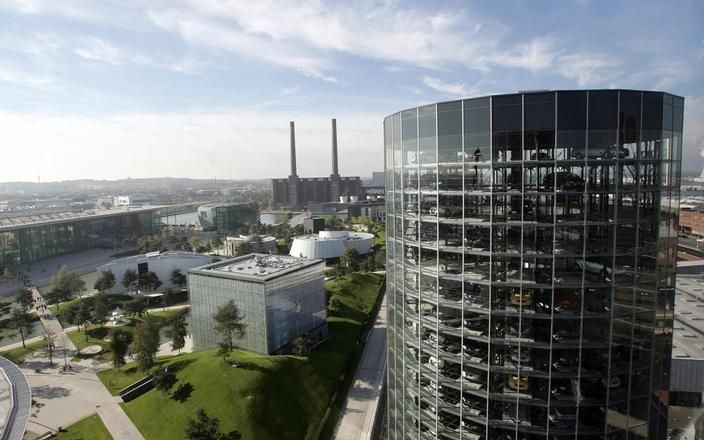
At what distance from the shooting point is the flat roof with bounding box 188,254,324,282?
134 feet

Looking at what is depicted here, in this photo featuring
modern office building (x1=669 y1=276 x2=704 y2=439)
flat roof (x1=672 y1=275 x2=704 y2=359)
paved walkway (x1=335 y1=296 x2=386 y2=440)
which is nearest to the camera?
modern office building (x1=669 y1=276 x2=704 y2=439)

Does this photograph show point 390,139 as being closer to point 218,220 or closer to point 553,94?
point 553,94

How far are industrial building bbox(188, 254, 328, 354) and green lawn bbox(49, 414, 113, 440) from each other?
13115 mm

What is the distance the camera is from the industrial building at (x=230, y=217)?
417ft

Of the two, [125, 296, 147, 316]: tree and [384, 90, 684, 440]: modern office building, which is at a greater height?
[384, 90, 684, 440]: modern office building

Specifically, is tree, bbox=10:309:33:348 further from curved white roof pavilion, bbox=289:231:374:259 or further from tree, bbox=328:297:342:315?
curved white roof pavilion, bbox=289:231:374:259

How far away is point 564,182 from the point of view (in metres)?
12.8

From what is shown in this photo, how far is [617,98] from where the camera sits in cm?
1245

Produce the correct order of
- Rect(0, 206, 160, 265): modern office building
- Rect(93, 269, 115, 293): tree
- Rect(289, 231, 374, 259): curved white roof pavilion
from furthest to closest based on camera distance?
1. Rect(0, 206, 160, 265): modern office building
2. Rect(289, 231, 374, 259): curved white roof pavilion
3. Rect(93, 269, 115, 293): tree

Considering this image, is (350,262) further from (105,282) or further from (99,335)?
(105,282)

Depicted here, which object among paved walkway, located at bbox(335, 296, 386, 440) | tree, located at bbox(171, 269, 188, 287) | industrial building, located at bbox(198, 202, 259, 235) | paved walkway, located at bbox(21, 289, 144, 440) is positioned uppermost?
industrial building, located at bbox(198, 202, 259, 235)

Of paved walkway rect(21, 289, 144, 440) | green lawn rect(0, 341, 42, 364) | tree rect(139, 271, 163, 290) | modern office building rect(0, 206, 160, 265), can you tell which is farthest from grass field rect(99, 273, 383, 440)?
modern office building rect(0, 206, 160, 265)

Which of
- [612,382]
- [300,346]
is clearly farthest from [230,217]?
[612,382]

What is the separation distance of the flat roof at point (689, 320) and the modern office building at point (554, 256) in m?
24.4
